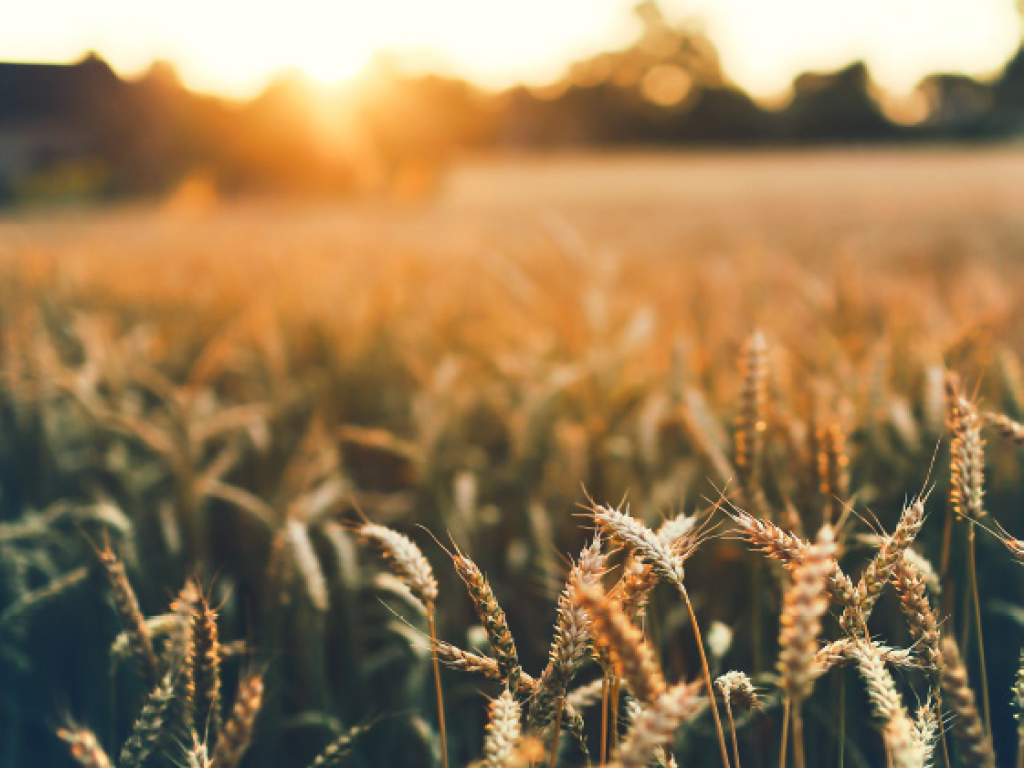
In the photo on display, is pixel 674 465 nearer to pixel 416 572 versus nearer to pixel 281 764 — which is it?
pixel 281 764

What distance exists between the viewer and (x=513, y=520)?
6.27ft

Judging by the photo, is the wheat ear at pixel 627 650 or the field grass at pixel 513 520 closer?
the wheat ear at pixel 627 650

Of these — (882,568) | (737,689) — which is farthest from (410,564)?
(882,568)

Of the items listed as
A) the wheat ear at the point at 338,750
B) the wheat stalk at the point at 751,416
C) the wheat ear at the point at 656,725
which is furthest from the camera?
the wheat stalk at the point at 751,416

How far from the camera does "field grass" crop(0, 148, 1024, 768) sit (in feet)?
2.15

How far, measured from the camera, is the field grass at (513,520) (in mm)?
657

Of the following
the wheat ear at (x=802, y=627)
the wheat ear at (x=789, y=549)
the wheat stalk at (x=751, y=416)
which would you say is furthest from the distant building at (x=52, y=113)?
the wheat ear at (x=802, y=627)

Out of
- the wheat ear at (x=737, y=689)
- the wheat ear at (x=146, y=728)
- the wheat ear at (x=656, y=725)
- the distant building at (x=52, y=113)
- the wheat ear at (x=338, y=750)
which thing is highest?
the distant building at (x=52, y=113)

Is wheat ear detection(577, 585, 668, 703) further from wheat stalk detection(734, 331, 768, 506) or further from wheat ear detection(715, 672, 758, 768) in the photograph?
wheat stalk detection(734, 331, 768, 506)

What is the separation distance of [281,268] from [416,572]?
13.2ft

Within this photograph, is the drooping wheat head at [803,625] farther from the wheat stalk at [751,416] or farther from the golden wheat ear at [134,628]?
the golden wheat ear at [134,628]

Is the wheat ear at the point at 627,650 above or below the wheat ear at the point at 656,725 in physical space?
above

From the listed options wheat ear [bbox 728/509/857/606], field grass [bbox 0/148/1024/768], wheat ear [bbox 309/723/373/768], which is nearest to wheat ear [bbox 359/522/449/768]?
field grass [bbox 0/148/1024/768]

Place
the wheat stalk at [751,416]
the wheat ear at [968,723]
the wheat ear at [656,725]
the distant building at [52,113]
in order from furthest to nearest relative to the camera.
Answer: the distant building at [52,113], the wheat stalk at [751,416], the wheat ear at [968,723], the wheat ear at [656,725]
